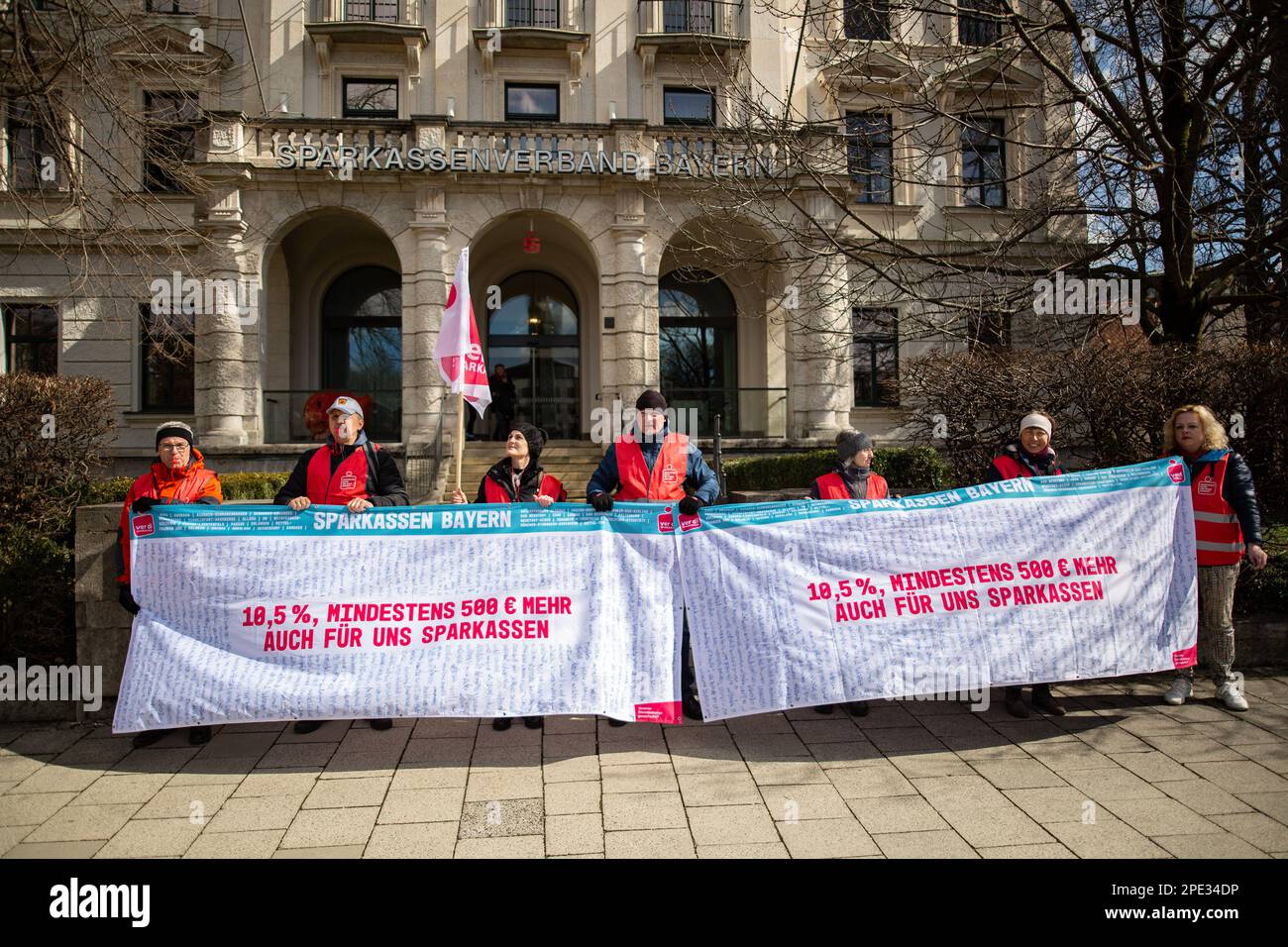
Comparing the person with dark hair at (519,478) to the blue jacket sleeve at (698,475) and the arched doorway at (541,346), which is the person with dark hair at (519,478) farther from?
the arched doorway at (541,346)

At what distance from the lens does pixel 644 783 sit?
414 centimetres

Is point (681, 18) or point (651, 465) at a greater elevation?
point (681, 18)

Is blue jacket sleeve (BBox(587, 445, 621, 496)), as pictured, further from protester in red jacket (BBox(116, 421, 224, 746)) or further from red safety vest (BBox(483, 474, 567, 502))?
protester in red jacket (BBox(116, 421, 224, 746))

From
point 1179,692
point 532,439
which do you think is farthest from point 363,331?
point 1179,692

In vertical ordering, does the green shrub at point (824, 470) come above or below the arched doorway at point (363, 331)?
below

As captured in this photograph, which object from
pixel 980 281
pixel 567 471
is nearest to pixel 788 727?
pixel 980 281

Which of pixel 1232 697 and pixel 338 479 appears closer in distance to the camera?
pixel 1232 697

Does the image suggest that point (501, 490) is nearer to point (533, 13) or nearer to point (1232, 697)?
point (1232, 697)

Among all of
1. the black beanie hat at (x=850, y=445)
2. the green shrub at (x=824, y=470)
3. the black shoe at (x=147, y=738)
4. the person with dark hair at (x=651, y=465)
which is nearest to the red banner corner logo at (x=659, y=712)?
the person with dark hair at (x=651, y=465)

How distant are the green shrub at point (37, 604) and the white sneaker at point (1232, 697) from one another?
26.9 ft

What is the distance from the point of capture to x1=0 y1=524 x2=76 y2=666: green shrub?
5465 mm

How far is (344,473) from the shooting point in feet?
17.4

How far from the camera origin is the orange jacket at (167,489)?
478cm

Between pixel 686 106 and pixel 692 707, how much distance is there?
18529mm
